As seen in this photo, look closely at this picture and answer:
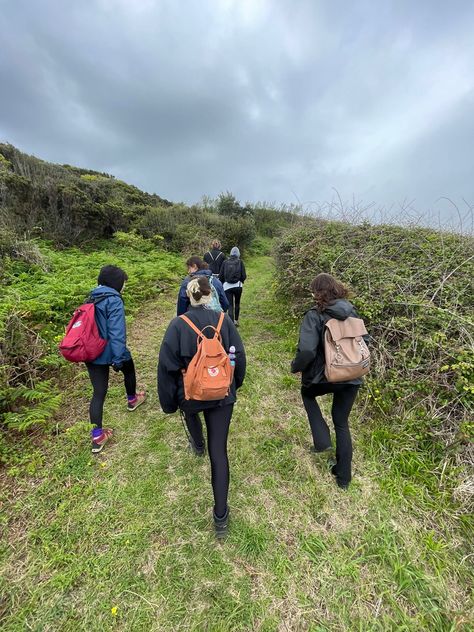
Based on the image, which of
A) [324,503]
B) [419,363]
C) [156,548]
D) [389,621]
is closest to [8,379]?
[156,548]

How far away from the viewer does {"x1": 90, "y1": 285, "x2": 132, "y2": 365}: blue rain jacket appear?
2.79m

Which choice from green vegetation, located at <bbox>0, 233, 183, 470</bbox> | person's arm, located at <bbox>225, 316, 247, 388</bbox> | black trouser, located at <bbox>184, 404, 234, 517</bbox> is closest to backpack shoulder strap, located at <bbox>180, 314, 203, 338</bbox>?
person's arm, located at <bbox>225, 316, 247, 388</bbox>

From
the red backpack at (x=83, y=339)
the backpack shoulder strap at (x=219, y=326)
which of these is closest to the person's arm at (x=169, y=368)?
the backpack shoulder strap at (x=219, y=326)

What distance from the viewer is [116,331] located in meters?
2.81

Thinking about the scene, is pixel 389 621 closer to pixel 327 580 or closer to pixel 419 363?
pixel 327 580

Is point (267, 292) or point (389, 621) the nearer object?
point (389, 621)

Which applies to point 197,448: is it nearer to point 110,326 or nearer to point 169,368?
point 169,368

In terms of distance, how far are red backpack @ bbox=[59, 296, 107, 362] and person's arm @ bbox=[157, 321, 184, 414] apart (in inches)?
36.9

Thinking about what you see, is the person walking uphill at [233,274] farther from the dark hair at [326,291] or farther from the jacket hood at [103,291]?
the dark hair at [326,291]

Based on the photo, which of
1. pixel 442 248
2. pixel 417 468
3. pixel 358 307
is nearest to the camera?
pixel 417 468

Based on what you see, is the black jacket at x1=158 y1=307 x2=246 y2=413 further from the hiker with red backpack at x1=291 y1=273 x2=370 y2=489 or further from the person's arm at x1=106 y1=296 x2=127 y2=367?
the person's arm at x1=106 y1=296 x2=127 y2=367

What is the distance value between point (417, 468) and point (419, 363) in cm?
128

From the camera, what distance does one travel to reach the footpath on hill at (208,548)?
1770 mm

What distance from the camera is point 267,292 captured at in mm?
9297
